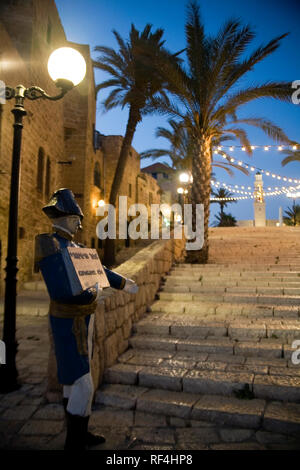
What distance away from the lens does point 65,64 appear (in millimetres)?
4004

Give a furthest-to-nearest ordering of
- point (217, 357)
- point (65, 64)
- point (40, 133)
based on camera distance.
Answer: point (40, 133) → point (217, 357) → point (65, 64)

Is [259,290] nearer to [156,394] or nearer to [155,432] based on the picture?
[156,394]

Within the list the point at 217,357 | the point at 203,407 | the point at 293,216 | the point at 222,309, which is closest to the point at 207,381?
the point at 203,407

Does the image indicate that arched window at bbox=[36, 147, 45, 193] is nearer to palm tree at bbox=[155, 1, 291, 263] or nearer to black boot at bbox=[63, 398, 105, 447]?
palm tree at bbox=[155, 1, 291, 263]

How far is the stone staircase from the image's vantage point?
10.8ft

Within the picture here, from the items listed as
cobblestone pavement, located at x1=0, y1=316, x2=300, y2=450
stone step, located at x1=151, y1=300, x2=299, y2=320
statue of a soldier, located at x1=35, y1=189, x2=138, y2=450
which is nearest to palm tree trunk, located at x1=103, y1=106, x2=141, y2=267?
stone step, located at x1=151, y1=300, x2=299, y2=320

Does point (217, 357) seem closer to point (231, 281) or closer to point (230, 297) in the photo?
point (230, 297)

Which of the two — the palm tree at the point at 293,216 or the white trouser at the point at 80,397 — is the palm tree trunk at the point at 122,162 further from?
the palm tree at the point at 293,216

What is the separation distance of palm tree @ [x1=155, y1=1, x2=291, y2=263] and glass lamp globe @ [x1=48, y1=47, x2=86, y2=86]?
6204 millimetres

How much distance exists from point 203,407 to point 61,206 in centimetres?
234

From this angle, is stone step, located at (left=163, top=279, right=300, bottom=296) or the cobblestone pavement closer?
the cobblestone pavement

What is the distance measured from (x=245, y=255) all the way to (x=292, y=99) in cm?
497

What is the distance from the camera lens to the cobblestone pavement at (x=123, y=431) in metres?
2.79

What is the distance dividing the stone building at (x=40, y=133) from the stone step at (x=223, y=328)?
5910 millimetres
